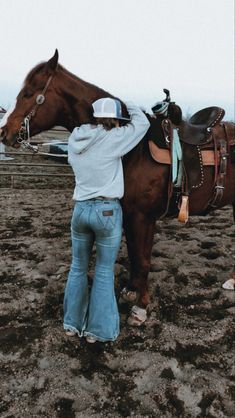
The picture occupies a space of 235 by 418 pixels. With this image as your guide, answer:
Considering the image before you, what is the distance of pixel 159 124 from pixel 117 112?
62cm

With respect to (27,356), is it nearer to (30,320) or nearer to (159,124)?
(30,320)

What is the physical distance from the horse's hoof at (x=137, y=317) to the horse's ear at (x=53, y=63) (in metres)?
1.96

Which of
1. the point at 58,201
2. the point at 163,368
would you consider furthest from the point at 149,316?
the point at 58,201

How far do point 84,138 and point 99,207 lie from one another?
1.48 ft

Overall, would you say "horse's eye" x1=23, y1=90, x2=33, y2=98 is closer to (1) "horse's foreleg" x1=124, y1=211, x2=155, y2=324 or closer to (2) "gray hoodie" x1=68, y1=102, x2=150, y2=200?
(2) "gray hoodie" x1=68, y1=102, x2=150, y2=200

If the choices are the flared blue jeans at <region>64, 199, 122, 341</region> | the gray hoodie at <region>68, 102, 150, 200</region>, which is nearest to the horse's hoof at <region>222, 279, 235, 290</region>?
the flared blue jeans at <region>64, 199, 122, 341</region>

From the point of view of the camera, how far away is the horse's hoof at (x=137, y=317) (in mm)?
2820

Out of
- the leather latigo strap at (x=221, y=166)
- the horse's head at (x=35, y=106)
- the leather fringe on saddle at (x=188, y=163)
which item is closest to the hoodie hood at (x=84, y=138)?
the horse's head at (x=35, y=106)

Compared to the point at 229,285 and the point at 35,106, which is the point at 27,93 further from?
the point at 229,285

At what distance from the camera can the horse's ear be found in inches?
97.6

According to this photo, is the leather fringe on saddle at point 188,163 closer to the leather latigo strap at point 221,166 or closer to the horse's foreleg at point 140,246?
the leather latigo strap at point 221,166

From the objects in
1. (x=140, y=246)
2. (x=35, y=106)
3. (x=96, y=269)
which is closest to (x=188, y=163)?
(x=140, y=246)

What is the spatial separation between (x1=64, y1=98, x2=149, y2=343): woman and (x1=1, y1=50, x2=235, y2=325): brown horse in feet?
0.89

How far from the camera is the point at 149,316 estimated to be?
2.95 m
